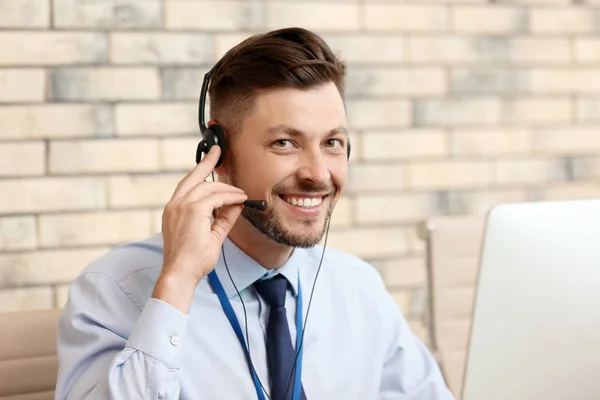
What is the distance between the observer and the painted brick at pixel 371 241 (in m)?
2.66

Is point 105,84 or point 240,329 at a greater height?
point 105,84

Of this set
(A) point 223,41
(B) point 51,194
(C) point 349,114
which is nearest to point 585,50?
(C) point 349,114

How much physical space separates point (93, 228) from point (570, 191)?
→ 1625mm

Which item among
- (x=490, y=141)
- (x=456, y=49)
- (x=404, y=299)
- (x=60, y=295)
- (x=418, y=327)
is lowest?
(x=418, y=327)

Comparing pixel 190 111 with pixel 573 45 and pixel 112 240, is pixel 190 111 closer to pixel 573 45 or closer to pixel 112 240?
pixel 112 240

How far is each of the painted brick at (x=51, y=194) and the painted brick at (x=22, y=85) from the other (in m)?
0.23

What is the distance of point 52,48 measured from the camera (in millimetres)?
2328

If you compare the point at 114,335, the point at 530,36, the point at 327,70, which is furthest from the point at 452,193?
the point at 114,335

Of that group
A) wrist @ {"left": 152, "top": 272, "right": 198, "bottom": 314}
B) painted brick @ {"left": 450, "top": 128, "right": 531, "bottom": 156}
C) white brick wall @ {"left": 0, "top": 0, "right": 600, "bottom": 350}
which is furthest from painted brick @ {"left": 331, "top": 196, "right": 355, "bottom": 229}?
wrist @ {"left": 152, "top": 272, "right": 198, "bottom": 314}

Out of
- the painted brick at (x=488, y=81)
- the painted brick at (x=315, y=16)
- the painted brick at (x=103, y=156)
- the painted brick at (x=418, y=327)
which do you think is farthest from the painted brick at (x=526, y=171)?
the painted brick at (x=103, y=156)

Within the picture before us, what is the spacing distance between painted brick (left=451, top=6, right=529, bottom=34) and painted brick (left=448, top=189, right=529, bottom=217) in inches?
21.3

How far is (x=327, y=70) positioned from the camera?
161 centimetres

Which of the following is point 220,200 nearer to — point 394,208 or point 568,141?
point 394,208

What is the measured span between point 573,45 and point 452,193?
27.3 inches
